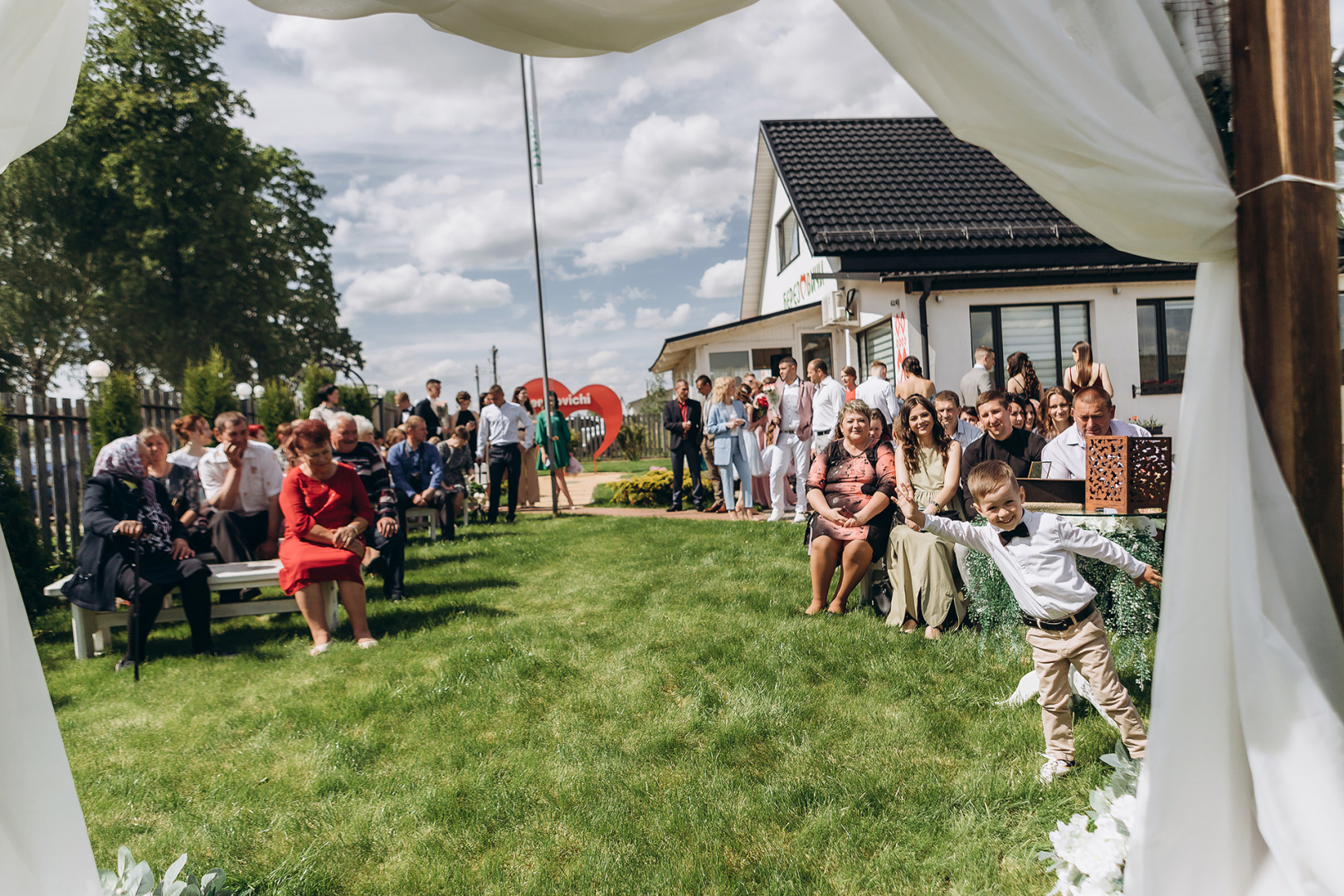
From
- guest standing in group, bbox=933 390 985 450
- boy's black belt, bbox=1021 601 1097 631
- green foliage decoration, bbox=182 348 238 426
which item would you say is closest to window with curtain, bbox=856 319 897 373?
guest standing in group, bbox=933 390 985 450

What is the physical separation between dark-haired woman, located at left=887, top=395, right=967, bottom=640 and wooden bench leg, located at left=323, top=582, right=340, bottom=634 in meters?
4.21

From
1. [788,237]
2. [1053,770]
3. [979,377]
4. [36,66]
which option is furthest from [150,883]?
[788,237]

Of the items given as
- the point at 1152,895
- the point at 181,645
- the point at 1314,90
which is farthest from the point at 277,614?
the point at 1314,90

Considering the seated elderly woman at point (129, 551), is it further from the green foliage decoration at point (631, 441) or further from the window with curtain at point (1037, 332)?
the green foliage decoration at point (631, 441)

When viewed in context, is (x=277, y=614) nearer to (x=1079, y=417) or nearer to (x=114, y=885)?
(x=114, y=885)

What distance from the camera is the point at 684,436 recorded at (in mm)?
11938

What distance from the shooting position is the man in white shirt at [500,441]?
11422 millimetres

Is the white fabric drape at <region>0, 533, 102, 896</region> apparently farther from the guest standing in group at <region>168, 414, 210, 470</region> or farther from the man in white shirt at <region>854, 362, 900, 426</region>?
the man in white shirt at <region>854, 362, 900, 426</region>

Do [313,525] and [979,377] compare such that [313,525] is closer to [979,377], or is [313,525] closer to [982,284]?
[979,377]

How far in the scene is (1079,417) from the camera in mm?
4930

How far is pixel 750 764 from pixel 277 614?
17.7 feet

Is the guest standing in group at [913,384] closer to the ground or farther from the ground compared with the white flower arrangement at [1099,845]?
farther from the ground

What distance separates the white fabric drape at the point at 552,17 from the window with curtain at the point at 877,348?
10118mm

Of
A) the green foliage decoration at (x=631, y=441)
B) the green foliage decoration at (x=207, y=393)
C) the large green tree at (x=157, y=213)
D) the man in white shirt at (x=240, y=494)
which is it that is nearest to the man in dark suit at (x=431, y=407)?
the green foliage decoration at (x=207, y=393)
